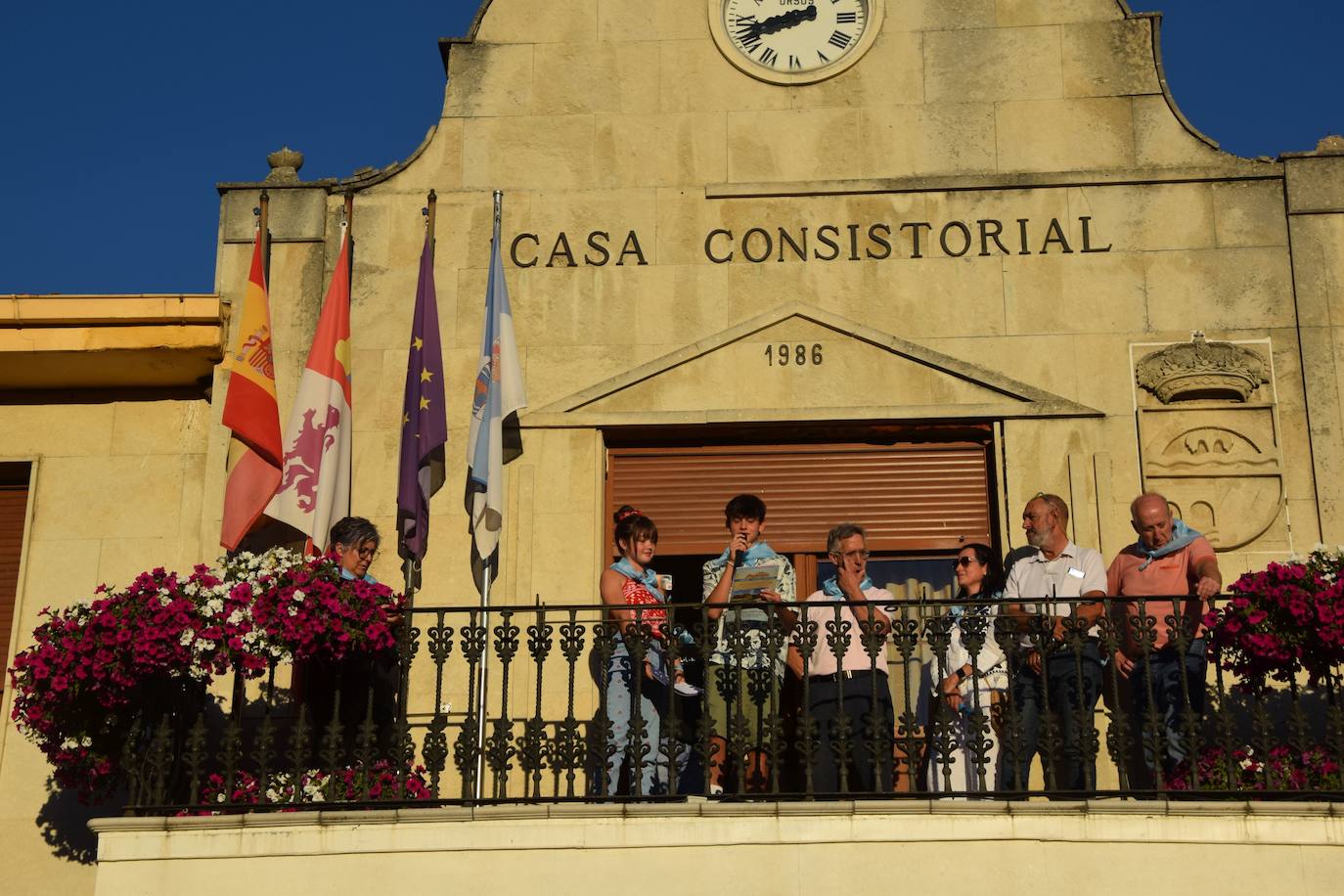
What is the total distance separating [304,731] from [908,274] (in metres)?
4.84

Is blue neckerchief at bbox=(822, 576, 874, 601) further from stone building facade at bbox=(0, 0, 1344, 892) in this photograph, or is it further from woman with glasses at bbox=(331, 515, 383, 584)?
woman with glasses at bbox=(331, 515, 383, 584)

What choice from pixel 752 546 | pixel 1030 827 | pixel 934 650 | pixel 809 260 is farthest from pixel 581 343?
pixel 1030 827

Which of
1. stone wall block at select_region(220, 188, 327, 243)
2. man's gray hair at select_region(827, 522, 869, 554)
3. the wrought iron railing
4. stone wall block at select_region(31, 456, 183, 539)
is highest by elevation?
stone wall block at select_region(220, 188, 327, 243)

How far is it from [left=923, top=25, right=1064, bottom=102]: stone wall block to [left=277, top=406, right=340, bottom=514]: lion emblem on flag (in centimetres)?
442

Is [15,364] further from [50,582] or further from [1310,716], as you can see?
[1310,716]

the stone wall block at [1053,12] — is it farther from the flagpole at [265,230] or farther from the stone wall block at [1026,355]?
the flagpole at [265,230]

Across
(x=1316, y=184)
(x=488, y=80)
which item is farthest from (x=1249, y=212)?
(x=488, y=80)

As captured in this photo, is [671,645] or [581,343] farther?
[581,343]

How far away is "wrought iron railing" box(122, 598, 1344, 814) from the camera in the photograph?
983 cm

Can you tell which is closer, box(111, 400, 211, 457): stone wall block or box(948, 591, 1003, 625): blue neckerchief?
box(948, 591, 1003, 625): blue neckerchief

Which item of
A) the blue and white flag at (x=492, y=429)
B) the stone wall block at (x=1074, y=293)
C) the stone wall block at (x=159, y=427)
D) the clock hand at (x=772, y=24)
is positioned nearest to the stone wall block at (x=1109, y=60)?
the stone wall block at (x=1074, y=293)

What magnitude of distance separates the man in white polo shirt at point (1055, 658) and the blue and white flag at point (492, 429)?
315 cm

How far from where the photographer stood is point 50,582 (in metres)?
12.3

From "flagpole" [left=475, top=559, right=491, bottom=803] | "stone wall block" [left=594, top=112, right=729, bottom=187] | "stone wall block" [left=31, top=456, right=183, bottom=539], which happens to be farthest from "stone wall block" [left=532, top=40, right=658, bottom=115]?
"stone wall block" [left=31, top=456, right=183, bottom=539]
